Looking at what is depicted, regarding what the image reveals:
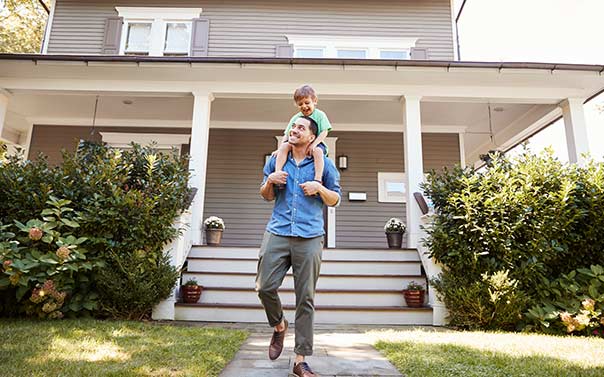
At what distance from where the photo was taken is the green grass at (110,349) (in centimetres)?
201

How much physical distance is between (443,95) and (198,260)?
4.20m

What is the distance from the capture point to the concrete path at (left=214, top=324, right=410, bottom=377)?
2117 millimetres

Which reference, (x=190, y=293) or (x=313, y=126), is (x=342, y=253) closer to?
(x=190, y=293)

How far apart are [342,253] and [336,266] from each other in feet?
0.89

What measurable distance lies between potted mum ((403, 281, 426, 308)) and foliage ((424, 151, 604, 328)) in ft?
0.65

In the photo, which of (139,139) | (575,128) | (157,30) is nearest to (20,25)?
(157,30)

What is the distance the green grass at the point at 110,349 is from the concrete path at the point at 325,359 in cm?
12

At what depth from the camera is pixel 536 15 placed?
1321cm

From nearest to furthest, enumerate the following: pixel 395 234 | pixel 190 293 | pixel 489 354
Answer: pixel 489 354
pixel 190 293
pixel 395 234

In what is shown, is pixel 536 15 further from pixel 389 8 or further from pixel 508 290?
pixel 508 290

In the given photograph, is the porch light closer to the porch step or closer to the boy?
the porch step

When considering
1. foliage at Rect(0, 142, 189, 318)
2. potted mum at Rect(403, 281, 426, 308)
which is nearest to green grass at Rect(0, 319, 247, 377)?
foliage at Rect(0, 142, 189, 318)

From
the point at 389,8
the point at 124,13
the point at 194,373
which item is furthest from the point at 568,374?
the point at 124,13

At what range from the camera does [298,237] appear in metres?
2.01
